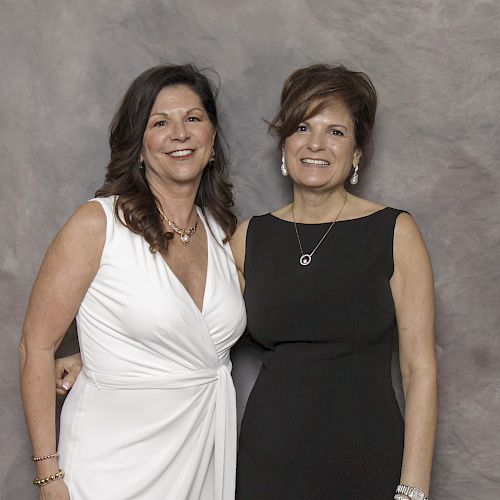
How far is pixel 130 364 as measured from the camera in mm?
2064

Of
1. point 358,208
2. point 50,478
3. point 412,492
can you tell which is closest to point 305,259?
point 358,208

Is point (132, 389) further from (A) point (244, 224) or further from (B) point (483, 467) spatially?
(B) point (483, 467)

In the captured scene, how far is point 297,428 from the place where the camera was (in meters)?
2.05

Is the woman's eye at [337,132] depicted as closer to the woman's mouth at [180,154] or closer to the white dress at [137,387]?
the woman's mouth at [180,154]

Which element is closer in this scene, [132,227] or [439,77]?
[132,227]

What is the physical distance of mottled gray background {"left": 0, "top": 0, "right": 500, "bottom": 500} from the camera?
2.53 m

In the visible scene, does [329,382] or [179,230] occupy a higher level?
[179,230]

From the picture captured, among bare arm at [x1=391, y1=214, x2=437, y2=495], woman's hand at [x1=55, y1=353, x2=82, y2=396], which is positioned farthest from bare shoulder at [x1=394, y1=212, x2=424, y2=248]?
woman's hand at [x1=55, y1=353, x2=82, y2=396]

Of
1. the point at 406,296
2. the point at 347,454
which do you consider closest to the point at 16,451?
the point at 347,454

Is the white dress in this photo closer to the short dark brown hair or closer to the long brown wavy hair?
the long brown wavy hair

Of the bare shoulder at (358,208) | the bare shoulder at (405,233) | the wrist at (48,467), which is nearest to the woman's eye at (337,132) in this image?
the bare shoulder at (358,208)

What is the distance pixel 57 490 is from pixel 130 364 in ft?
1.23

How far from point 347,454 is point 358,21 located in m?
1.39

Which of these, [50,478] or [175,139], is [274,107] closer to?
[175,139]
